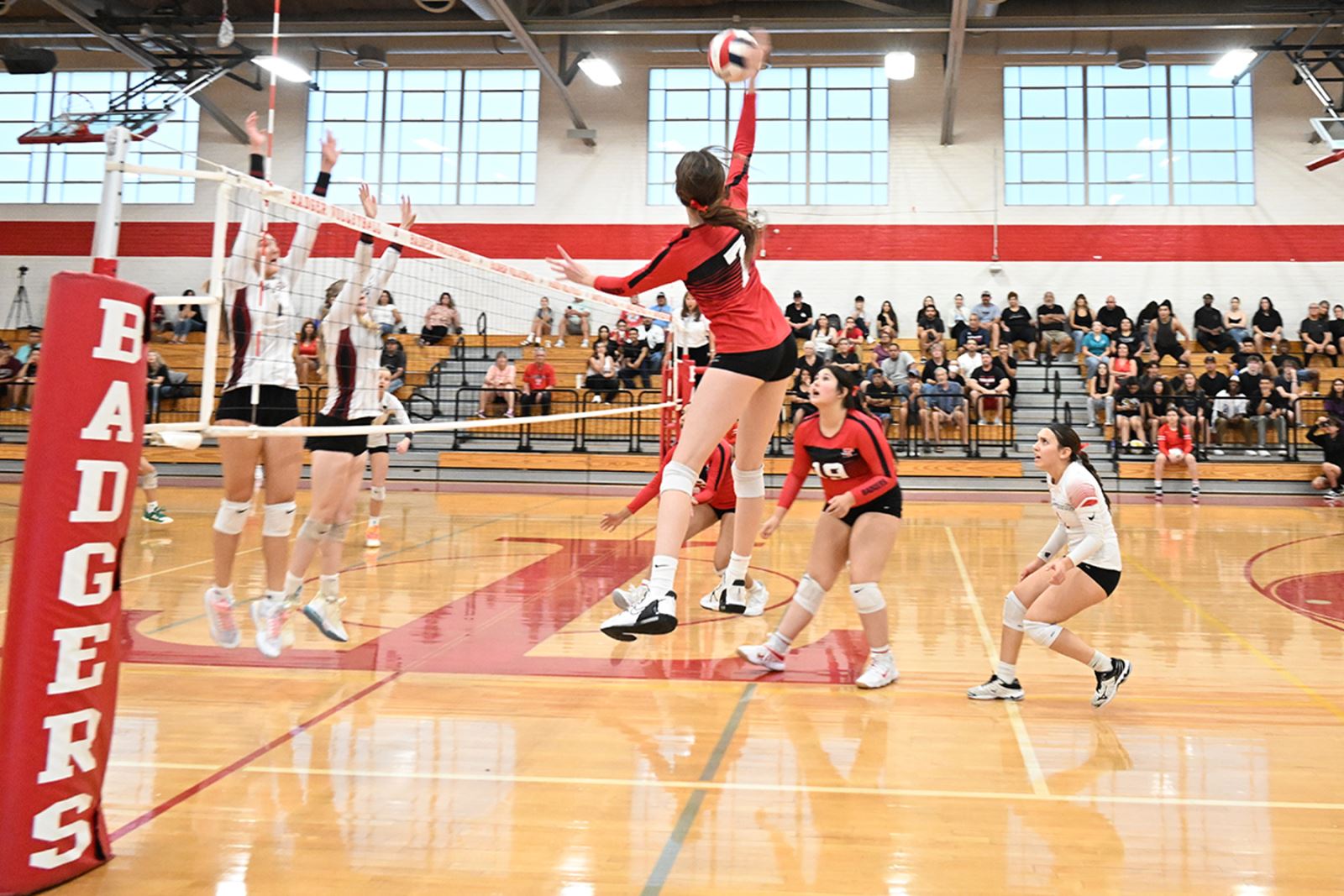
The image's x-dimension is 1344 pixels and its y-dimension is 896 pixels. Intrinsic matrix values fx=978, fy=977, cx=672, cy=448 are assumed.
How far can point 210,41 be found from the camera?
911 inches

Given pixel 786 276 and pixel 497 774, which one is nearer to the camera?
pixel 497 774

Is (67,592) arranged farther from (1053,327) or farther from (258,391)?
(1053,327)

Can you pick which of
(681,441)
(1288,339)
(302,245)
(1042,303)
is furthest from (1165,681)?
(1288,339)

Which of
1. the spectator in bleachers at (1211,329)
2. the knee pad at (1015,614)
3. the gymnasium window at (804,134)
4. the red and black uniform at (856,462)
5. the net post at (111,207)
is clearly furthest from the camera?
the gymnasium window at (804,134)

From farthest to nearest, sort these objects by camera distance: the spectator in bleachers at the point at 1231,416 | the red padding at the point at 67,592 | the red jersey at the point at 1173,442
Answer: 1. the spectator in bleachers at the point at 1231,416
2. the red jersey at the point at 1173,442
3. the red padding at the point at 67,592

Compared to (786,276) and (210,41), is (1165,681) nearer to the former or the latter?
(786,276)

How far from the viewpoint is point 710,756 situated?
425 centimetres

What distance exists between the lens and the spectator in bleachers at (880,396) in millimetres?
18156

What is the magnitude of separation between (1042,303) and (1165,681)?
18.2m

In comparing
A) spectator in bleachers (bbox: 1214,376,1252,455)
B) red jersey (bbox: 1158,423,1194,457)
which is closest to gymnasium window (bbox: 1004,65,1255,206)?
spectator in bleachers (bbox: 1214,376,1252,455)

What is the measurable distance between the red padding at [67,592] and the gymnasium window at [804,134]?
21.4 metres

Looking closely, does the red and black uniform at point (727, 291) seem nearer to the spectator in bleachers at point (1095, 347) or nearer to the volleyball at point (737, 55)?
the volleyball at point (737, 55)

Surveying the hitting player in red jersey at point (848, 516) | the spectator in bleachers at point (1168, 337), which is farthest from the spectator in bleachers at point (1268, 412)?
the hitting player in red jersey at point (848, 516)

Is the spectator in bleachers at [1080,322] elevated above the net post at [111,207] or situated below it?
above
